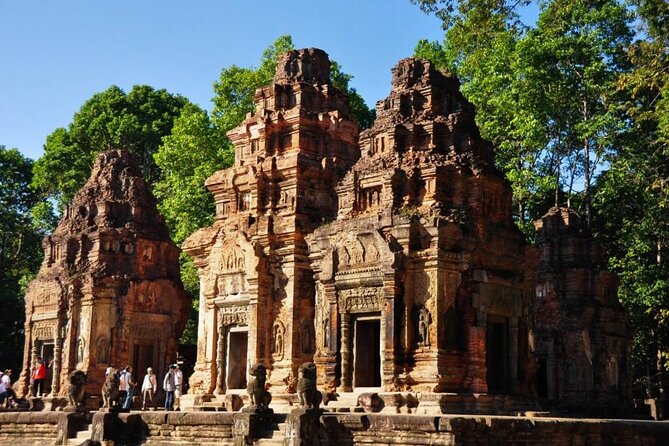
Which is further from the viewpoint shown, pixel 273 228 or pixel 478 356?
pixel 273 228

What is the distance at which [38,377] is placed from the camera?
2403 centimetres

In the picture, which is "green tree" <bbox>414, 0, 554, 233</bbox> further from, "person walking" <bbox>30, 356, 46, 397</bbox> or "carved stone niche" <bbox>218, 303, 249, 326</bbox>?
"person walking" <bbox>30, 356, 46, 397</bbox>

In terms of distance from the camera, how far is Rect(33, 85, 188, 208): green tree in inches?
1499

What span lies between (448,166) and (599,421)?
5.96 meters

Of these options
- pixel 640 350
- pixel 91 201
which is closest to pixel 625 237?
pixel 640 350

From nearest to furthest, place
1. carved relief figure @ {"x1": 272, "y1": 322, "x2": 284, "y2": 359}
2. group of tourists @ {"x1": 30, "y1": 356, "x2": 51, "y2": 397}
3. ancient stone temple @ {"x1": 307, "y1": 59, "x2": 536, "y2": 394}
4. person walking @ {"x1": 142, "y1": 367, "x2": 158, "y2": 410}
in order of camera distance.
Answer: ancient stone temple @ {"x1": 307, "y1": 59, "x2": 536, "y2": 394} → carved relief figure @ {"x1": 272, "y1": 322, "x2": 284, "y2": 359} → person walking @ {"x1": 142, "y1": 367, "x2": 158, "y2": 410} → group of tourists @ {"x1": 30, "y1": 356, "x2": 51, "y2": 397}

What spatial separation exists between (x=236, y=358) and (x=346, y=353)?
16.3ft

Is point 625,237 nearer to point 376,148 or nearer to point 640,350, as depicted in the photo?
point 640,350

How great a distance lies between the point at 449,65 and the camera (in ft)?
109

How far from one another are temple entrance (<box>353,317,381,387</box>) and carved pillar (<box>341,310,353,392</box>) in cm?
12

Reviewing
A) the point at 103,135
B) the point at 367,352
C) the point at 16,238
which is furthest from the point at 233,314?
the point at 16,238

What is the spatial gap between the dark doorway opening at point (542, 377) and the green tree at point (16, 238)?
68.0 ft

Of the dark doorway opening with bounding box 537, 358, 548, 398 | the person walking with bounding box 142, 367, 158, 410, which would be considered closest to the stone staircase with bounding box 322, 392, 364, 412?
the person walking with bounding box 142, 367, 158, 410

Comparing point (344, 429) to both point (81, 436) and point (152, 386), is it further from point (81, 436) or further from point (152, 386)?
point (152, 386)
